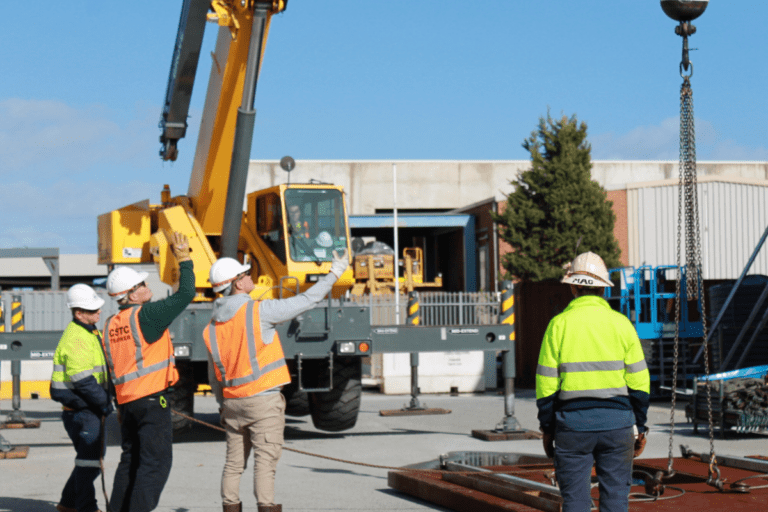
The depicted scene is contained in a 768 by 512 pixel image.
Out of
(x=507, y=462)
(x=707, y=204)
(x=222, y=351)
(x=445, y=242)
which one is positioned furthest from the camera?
(x=445, y=242)

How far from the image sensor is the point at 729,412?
12352 mm

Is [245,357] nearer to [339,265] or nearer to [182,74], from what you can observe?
[339,265]

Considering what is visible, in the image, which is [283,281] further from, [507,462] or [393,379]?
[393,379]

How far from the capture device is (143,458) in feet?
21.1

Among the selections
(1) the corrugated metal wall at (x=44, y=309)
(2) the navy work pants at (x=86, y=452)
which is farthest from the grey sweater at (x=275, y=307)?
(1) the corrugated metal wall at (x=44, y=309)

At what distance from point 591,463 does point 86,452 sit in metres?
3.77

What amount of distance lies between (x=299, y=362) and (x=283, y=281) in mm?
1525

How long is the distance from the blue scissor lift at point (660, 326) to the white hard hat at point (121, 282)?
13.4 m

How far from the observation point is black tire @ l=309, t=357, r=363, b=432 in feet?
41.0

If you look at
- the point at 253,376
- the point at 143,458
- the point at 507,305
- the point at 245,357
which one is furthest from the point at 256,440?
the point at 507,305

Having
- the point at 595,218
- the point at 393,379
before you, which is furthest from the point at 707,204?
the point at 393,379

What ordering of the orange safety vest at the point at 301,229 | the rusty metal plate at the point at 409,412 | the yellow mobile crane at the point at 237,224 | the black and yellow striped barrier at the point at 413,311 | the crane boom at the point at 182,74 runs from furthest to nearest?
1. the black and yellow striped barrier at the point at 413,311
2. the rusty metal plate at the point at 409,412
3. the orange safety vest at the point at 301,229
4. the crane boom at the point at 182,74
5. the yellow mobile crane at the point at 237,224

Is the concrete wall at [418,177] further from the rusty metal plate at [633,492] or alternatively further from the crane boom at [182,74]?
the rusty metal plate at [633,492]

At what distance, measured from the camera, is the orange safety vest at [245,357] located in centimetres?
657
